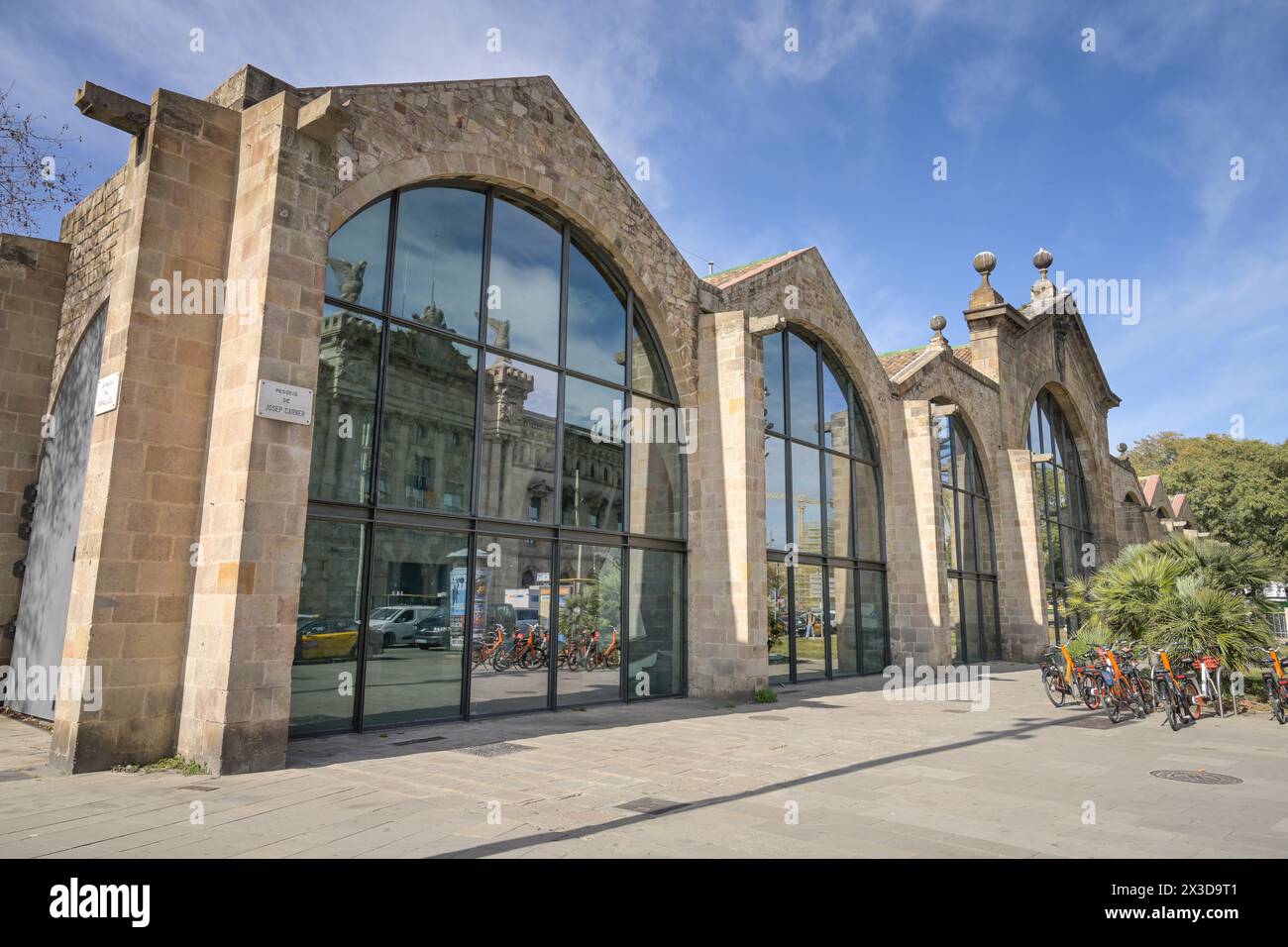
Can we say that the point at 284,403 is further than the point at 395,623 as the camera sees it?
No

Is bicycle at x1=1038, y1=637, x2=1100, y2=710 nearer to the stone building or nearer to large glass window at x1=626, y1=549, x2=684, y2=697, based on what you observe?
the stone building

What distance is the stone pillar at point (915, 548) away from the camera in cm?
1730

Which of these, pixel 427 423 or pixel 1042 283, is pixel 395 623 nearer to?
pixel 427 423

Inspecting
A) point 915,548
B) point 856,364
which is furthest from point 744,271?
point 915,548

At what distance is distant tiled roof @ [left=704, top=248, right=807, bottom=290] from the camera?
1480 centimetres

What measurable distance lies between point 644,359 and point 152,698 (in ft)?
27.0

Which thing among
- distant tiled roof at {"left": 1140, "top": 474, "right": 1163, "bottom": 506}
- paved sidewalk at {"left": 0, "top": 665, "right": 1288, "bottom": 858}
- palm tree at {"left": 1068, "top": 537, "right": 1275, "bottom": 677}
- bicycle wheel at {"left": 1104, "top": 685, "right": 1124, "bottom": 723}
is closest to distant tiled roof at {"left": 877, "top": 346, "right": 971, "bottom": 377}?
palm tree at {"left": 1068, "top": 537, "right": 1275, "bottom": 677}

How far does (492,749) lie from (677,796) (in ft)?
8.30

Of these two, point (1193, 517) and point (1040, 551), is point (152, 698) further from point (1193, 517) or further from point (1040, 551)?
point (1193, 517)

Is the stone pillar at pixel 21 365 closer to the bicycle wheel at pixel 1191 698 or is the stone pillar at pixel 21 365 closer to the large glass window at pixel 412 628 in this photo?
the large glass window at pixel 412 628

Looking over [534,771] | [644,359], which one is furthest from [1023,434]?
[534,771]

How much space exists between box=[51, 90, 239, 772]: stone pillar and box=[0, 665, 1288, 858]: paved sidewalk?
1.91 ft

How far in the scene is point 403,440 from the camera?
8938 mm

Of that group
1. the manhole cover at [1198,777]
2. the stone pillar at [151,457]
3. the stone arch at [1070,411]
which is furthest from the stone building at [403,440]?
the stone arch at [1070,411]
